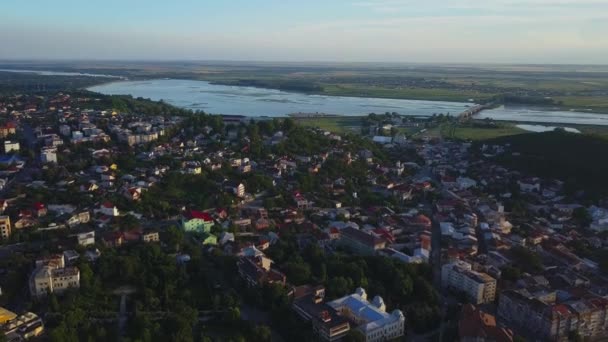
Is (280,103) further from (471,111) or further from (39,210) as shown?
(39,210)

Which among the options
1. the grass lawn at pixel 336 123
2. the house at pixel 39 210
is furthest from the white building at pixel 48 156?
the grass lawn at pixel 336 123

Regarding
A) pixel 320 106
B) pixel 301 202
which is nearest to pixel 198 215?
pixel 301 202

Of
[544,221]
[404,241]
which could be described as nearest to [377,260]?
[404,241]

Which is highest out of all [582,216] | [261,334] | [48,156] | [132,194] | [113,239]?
[48,156]

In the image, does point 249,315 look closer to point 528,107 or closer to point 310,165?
point 310,165

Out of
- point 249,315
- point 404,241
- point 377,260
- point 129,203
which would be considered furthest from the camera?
point 129,203

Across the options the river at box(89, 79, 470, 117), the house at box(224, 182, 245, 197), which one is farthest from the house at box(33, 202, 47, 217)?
the river at box(89, 79, 470, 117)
